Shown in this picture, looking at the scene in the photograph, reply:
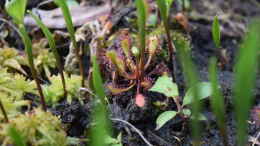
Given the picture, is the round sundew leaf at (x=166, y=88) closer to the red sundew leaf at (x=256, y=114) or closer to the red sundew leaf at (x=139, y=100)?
the red sundew leaf at (x=139, y=100)

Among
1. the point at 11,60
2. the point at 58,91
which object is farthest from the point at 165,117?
the point at 11,60

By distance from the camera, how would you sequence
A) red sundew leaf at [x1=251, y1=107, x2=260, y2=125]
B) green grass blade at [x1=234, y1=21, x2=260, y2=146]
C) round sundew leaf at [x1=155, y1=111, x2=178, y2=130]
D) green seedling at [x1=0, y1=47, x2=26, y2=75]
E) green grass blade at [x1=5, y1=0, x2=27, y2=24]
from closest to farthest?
green grass blade at [x1=234, y1=21, x2=260, y2=146] → green grass blade at [x1=5, y1=0, x2=27, y2=24] → round sundew leaf at [x1=155, y1=111, x2=178, y2=130] → red sundew leaf at [x1=251, y1=107, x2=260, y2=125] → green seedling at [x1=0, y1=47, x2=26, y2=75]

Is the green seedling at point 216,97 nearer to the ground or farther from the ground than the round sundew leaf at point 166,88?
farther from the ground

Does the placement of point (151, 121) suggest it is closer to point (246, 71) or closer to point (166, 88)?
point (166, 88)

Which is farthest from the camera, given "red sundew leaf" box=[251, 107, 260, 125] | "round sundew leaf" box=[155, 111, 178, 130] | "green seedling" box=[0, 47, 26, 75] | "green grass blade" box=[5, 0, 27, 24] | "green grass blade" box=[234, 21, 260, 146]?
"green seedling" box=[0, 47, 26, 75]

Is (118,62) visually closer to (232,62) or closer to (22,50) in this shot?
(22,50)

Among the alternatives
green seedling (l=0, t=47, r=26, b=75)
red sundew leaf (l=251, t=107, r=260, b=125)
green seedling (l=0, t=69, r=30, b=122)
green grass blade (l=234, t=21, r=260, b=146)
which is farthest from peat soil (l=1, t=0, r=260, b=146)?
green grass blade (l=234, t=21, r=260, b=146)

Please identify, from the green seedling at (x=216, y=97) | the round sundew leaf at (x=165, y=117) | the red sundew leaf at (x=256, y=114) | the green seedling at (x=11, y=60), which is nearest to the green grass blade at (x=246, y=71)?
the green seedling at (x=216, y=97)

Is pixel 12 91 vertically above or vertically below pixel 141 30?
below

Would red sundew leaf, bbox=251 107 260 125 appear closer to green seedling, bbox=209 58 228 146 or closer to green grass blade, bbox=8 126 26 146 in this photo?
green seedling, bbox=209 58 228 146
